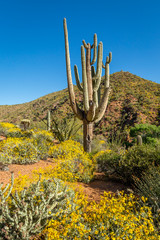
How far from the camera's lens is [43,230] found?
2383 millimetres

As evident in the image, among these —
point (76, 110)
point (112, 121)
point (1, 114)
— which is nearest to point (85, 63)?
point (76, 110)

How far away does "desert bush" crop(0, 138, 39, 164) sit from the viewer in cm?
572

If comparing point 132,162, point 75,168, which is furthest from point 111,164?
point 75,168

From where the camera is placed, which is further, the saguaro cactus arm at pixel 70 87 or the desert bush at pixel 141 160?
the saguaro cactus arm at pixel 70 87

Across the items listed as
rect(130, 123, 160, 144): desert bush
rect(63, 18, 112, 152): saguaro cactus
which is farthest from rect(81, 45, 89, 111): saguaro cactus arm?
rect(130, 123, 160, 144): desert bush

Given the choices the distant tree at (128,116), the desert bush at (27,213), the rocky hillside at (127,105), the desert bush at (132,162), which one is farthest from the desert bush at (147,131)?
the desert bush at (27,213)

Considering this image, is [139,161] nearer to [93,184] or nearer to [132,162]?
[132,162]

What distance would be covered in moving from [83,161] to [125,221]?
318cm

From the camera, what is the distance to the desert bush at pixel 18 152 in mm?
5721

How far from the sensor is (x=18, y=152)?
600cm

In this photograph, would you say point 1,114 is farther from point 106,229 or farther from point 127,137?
point 106,229

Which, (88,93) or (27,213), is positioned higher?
(88,93)

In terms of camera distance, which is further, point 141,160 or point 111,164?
point 111,164

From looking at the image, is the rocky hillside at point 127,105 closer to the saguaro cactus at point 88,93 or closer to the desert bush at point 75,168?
the saguaro cactus at point 88,93
